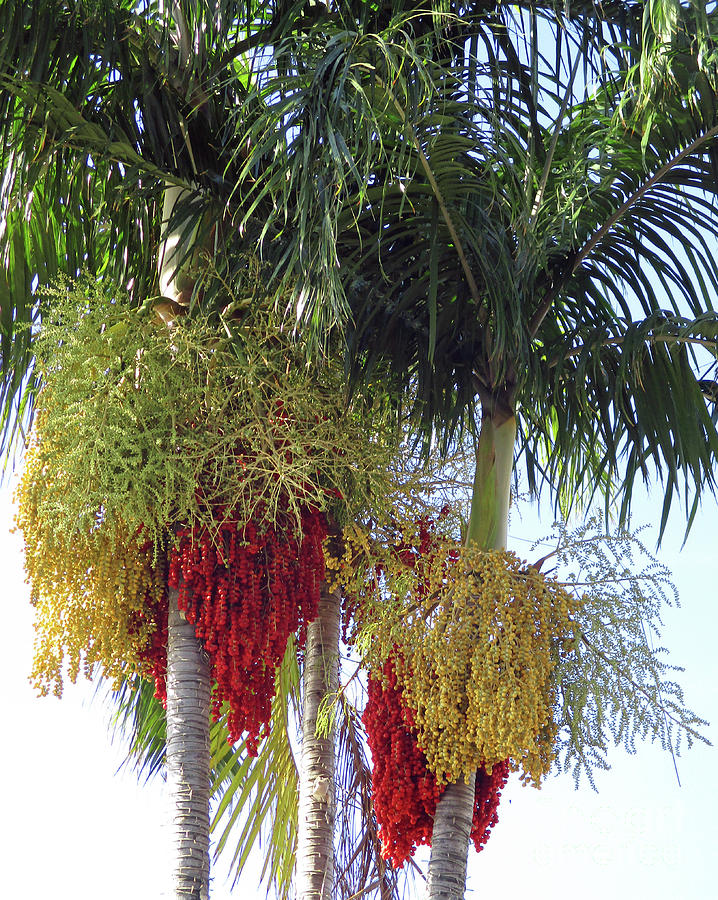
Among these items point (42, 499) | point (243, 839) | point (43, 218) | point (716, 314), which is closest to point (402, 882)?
point (243, 839)

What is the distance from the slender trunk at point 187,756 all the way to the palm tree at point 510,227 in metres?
0.82

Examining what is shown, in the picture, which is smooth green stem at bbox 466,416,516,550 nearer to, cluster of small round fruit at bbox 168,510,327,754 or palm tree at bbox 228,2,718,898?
palm tree at bbox 228,2,718,898

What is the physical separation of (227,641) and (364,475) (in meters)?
0.86

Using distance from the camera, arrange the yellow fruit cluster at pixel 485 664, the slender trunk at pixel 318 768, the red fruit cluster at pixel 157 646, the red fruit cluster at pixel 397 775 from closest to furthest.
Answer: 1. the yellow fruit cluster at pixel 485 664
2. the red fruit cluster at pixel 397 775
3. the red fruit cluster at pixel 157 646
4. the slender trunk at pixel 318 768

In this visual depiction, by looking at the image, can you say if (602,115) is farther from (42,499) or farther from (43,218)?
(42,499)

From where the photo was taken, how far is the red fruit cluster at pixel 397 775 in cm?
418

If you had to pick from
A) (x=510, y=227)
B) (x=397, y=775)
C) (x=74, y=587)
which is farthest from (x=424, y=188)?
(x=397, y=775)

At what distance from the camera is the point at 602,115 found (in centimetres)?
488

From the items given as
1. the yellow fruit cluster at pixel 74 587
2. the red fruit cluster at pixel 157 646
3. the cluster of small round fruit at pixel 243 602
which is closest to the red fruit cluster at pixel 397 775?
the cluster of small round fruit at pixel 243 602

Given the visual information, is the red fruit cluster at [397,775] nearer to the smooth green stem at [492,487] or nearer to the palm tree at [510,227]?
the palm tree at [510,227]

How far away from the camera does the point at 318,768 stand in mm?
4762

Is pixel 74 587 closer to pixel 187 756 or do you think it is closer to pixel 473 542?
pixel 187 756

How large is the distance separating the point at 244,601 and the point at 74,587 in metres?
0.60

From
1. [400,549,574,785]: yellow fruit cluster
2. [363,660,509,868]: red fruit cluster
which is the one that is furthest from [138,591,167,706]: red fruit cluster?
[400,549,574,785]: yellow fruit cluster
